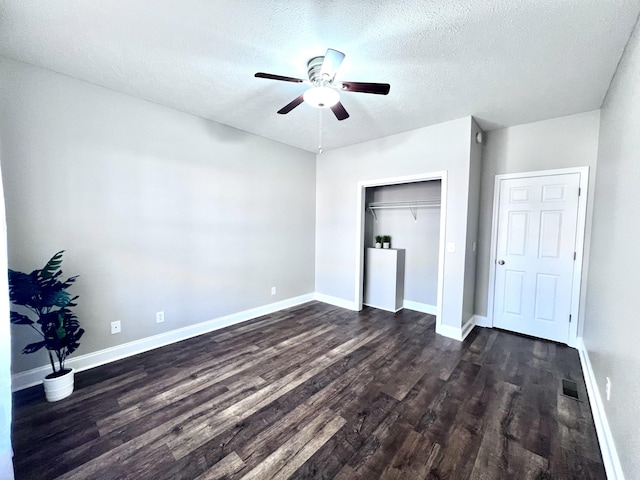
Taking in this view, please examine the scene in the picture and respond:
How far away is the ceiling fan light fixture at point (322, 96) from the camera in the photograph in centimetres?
192

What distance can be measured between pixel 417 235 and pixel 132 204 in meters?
3.92

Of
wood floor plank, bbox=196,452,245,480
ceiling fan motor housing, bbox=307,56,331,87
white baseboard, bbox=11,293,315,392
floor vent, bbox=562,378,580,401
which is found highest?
ceiling fan motor housing, bbox=307,56,331,87

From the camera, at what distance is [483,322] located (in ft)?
11.9

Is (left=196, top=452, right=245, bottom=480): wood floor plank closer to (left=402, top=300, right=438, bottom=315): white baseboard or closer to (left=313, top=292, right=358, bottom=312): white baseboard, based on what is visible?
(left=313, top=292, right=358, bottom=312): white baseboard

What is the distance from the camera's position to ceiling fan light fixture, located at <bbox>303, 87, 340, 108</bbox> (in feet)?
6.30

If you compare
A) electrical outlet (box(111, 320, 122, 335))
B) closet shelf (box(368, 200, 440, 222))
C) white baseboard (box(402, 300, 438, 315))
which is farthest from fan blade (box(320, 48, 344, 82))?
white baseboard (box(402, 300, 438, 315))

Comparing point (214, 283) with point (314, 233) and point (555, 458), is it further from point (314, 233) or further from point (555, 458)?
point (555, 458)

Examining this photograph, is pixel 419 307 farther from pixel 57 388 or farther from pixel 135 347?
pixel 57 388

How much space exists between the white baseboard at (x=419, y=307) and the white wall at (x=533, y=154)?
651mm

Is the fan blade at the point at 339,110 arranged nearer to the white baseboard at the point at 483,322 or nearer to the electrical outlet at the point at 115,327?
the electrical outlet at the point at 115,327

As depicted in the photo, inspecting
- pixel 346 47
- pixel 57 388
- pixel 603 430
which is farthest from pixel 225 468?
pixel 346 47

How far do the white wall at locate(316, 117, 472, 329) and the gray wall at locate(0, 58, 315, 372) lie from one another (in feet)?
3.20

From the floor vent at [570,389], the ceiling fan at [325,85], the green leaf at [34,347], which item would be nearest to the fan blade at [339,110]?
the ceiling fan at [325,85]

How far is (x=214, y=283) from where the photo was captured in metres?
3.39
